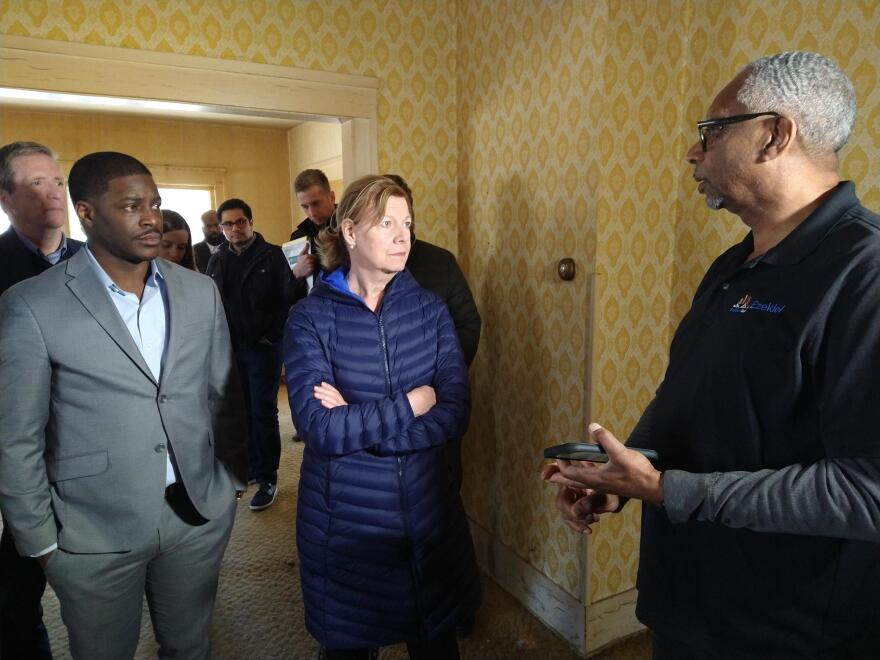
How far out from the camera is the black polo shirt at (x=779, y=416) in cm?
88

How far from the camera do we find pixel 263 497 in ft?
11.6

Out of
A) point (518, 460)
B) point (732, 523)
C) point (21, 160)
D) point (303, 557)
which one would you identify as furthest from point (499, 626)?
point (21, 160)

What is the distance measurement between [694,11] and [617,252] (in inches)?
34.4

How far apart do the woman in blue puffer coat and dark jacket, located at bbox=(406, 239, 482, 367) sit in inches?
26.2

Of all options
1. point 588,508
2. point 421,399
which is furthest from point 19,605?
point 588,508

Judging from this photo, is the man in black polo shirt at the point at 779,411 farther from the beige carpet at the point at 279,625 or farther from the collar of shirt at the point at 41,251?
the collar of shirt at the point at 41,251

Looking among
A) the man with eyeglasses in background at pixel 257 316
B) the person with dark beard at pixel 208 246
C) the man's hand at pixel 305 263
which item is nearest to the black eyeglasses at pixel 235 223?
the man with eyeglasses in background at pixel 257 316

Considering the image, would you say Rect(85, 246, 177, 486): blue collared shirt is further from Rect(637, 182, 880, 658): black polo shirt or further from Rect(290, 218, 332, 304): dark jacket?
Rect(290, 218, 332, 304): dark jacket

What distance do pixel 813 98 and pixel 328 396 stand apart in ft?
4.13

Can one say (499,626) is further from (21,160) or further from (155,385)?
(21,160)

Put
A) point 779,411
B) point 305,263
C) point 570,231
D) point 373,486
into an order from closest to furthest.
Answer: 1. point 779,411
2. point 373,486
3. point 570,231
4. point 305,263

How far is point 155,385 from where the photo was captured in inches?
58.2

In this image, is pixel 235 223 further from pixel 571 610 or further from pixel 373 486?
pixel 571 610

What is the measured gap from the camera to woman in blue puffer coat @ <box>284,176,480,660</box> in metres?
1.63
